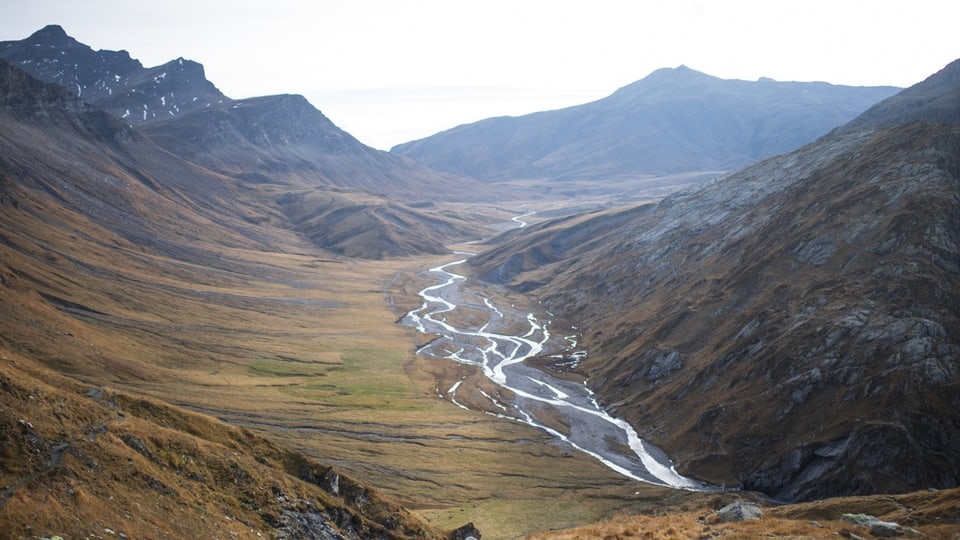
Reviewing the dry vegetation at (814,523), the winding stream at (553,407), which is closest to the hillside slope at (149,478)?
the dry vegetation at (814,523)

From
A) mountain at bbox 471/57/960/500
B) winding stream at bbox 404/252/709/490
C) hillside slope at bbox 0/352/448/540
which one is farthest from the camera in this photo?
winding stream at bbox 404/252/709/490

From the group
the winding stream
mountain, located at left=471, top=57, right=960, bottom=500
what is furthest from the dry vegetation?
the winding stream

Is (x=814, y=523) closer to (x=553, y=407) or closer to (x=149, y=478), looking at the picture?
(x=149, y=478)

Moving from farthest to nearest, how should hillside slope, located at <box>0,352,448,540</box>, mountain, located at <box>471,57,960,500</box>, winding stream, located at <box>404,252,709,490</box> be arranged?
winding stream, located at <box>404,252,709,490</box> < mountain, located at <box>471,57,960,500</box> < hillside slope, located at <box>0,352,448,540</box>

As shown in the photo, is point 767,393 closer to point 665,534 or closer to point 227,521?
point 665,534

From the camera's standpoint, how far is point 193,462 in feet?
149

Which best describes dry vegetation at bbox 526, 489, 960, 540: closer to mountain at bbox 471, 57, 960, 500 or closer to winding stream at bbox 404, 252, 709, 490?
mountain at bbox 471, 57, 960, 500

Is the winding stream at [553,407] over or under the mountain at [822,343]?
under

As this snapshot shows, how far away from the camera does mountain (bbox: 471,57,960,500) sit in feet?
298

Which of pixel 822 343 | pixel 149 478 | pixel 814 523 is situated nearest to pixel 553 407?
pixel 822 343

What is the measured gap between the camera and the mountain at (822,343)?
90688 mm

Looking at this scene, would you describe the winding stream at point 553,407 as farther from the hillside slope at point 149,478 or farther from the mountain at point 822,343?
the hillside slope at point 149,478

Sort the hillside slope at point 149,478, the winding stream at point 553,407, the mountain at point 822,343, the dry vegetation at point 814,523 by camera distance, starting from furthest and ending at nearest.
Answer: the winding stream at point 553,407 → the mountain at point 822,343 → the dry vegetation at point 814,523 → the hillside slope at point 149,478

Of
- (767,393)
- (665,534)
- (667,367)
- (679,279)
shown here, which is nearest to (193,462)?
(665,534)
